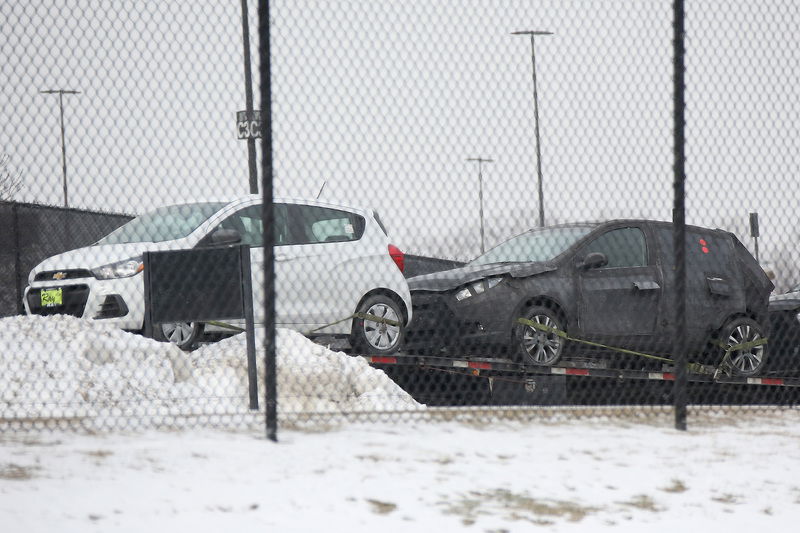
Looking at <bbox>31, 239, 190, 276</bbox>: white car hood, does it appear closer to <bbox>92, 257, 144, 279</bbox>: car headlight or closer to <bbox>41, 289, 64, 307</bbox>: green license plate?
<bbox>92, 257, 144, 279</bbox>: car headlight

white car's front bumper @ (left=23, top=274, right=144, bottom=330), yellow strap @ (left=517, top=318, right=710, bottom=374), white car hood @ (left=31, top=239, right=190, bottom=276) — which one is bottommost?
yellow strap @ (left=517, top=318, right=710, bottom=374)

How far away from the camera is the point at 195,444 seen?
223 inches

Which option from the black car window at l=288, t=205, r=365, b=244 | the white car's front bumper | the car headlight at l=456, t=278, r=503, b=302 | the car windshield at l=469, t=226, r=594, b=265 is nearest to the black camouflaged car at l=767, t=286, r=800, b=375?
the car windshield at l=469, t=226, r=594, b=265

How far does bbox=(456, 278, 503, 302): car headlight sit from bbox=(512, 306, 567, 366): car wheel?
442 millimetres

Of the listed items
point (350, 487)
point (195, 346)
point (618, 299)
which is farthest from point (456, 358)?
point (350, 487)

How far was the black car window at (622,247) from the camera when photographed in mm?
10883

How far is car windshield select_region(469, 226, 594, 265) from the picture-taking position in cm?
1077

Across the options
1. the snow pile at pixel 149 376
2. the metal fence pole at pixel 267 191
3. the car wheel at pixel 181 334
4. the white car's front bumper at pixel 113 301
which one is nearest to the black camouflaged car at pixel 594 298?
the snow pile at pixel 149 376

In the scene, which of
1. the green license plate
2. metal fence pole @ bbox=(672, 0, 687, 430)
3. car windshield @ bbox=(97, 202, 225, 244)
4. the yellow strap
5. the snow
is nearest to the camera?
the snow

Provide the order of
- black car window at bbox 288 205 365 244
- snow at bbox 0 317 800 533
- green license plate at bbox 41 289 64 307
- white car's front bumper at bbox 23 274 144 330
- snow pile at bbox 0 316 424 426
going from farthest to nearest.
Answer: black car window at bbox 288 205 365 244
green license plate at bbox 41 289 64 307
white car's front bumper at bbox 23 274 144 330
snow pile at bbox 0 316 424 426
snow at bbox 0 317 800 533

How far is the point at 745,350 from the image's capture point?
37.3 ft

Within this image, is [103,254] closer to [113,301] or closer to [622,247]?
[113,301]

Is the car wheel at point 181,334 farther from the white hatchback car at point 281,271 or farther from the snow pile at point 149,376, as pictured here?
the snow pile at point 149,376

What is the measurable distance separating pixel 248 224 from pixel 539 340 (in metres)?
3.34
